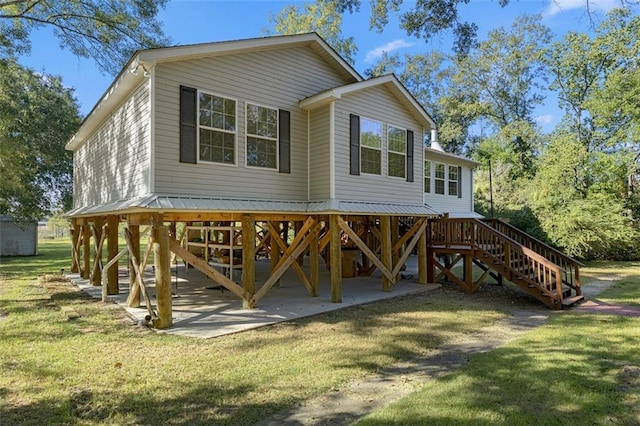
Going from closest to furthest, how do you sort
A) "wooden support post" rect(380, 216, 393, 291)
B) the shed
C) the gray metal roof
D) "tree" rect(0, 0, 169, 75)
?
1. the gray metal roof
2. "wooden support post" rect(380, 216, 393, 291)
3. "tree" rect(0, 0, 169, 75)
4. the shed

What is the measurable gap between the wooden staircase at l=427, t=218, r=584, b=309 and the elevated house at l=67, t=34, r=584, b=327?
0.33 m

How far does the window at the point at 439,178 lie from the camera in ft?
56.0

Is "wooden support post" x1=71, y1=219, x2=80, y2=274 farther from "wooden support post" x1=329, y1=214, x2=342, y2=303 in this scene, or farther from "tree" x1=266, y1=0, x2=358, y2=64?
"tree" x1=266, y1=0, x2=358, y2=64

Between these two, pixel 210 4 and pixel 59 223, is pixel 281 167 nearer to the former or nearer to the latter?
pixel 210 4

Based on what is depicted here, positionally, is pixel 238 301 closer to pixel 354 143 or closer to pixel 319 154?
pixel 319 154

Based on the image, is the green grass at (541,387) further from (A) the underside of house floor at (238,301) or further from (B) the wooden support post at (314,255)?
(B) the wooden support post at (314,255)

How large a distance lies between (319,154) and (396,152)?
258 cm

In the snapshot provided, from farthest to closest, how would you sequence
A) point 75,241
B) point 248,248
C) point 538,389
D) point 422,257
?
point 75,241, point 422,257, point 248,248, point 538,389

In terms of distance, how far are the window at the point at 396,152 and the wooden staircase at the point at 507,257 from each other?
2172mm

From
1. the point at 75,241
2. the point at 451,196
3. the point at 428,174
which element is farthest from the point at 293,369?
the point at 451,196

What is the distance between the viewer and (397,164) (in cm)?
1065

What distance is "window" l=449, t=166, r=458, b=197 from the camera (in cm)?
1791

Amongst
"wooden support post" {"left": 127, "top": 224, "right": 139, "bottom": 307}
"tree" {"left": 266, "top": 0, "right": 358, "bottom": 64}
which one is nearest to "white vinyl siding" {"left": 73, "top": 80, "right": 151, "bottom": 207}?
"wooden support post" {"left": 127, "top": 224, "right": 139, "bottom": 307}

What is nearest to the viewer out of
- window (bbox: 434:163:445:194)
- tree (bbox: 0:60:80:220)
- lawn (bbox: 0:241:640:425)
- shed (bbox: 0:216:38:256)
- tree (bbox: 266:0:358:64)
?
lawn (bbox: 0:241:640:425)
